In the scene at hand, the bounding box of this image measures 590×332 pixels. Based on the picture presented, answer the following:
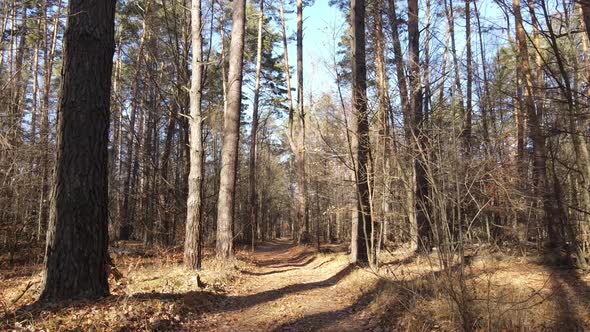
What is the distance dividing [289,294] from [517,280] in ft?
12.8

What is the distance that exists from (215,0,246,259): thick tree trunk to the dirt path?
4.03 feet

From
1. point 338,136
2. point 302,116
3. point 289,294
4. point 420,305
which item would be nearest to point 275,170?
point 302,116

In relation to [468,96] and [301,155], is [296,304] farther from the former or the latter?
[301,155]

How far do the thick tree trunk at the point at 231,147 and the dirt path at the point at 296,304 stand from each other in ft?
4.03

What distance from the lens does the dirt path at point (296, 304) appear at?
4902 mm

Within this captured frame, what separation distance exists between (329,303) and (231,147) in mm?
5147

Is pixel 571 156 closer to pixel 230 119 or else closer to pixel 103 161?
pixel 230 119

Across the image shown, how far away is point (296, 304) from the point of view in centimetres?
607

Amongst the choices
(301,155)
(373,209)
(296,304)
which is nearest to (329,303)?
(296,304)

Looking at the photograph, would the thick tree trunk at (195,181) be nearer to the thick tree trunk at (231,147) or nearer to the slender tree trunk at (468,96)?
the thick tree trunk at (231,147)

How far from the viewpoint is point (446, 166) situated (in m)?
3.78

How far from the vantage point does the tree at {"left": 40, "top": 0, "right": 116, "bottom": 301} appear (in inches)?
174

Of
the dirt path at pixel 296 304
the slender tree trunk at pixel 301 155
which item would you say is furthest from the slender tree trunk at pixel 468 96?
the slender tree trunk at pixel 301 155

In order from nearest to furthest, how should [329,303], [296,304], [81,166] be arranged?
[81,166], [296,304], [329,303]
